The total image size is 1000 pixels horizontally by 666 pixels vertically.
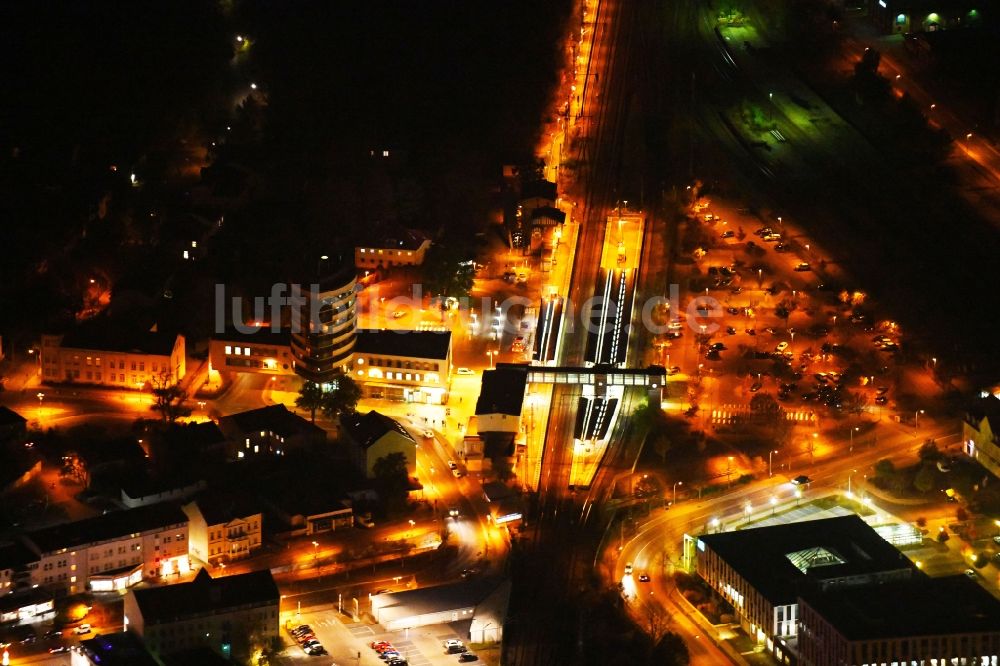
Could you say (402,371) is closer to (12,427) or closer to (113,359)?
(113,359)

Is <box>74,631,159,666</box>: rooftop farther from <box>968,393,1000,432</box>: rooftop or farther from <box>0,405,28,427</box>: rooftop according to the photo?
<box>968,393,1000,432</box>: rooftop

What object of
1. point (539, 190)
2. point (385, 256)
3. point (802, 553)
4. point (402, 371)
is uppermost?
point (539, 190)

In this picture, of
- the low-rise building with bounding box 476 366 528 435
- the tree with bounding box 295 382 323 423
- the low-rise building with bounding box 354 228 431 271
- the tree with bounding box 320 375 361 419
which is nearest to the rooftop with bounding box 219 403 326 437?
the tree with bounding box 295 382 323 423

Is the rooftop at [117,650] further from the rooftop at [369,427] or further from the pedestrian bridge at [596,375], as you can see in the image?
the pedestrian bridge at [596,375]

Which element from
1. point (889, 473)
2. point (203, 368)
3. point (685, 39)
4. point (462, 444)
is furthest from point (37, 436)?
point (685, 39)

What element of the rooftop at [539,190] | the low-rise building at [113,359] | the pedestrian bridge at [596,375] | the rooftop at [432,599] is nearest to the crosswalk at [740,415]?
the pedestrian bridge at [596,375]

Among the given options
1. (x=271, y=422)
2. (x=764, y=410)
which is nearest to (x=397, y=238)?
(x=271, y=422)
